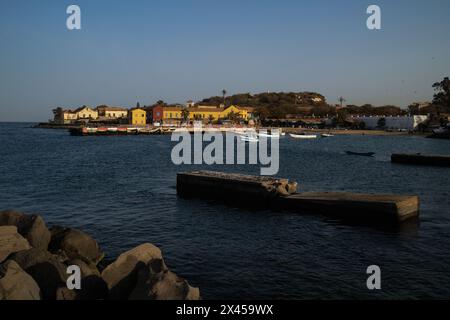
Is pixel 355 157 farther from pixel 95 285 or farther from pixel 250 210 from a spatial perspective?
pixel 95 285

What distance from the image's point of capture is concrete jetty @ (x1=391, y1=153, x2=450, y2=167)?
4853 centimetres

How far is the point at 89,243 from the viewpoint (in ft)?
50.8

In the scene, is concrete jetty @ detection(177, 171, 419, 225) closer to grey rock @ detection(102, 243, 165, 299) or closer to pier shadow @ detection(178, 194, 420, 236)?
pier shadow @ detection(178, 194, 420, 236)

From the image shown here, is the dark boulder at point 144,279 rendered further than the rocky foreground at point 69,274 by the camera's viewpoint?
No

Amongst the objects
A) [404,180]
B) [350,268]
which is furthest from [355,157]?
[350,268]

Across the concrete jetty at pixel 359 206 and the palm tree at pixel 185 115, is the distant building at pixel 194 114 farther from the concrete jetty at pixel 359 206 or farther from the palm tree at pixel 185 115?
the concrete jetty at pixel 359 206

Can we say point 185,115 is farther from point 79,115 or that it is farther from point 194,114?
point 79,115

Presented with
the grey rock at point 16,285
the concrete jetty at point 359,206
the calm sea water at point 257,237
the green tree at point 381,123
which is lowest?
the calm sea water at point 257,237

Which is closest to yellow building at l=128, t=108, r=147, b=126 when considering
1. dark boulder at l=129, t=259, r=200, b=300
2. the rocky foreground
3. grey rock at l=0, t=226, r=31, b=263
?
the rocky foreground

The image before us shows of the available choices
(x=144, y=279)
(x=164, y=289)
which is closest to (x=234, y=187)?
(x=144, y=279)

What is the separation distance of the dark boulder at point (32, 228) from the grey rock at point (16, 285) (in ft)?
13.7

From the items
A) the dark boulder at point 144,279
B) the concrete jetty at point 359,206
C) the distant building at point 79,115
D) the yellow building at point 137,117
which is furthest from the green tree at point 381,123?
the dark boulder at point 144,279

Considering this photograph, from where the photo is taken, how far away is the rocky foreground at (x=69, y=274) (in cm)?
1006
